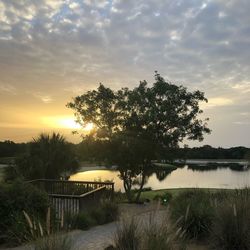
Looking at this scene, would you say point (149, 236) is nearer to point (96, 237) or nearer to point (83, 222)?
point (96, 237)

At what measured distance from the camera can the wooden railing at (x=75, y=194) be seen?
40.3ft

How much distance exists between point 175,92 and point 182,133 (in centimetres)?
196

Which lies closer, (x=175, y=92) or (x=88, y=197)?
(x=88, y=197)

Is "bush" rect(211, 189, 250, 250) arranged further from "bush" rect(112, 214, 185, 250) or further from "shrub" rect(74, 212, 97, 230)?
"shrub" rect(74, 212, 97, 230)

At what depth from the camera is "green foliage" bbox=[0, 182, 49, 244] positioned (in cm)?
880

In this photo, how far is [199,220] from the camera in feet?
28.6

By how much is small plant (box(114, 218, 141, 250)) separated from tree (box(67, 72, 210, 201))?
1190cm

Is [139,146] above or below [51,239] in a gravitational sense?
above

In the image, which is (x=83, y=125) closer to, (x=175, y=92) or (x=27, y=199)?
(x=175, y=92)

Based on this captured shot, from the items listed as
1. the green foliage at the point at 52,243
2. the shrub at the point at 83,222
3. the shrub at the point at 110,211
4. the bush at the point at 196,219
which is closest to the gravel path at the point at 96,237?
the shrub at the point at 83,222

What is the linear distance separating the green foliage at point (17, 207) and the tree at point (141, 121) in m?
8.75

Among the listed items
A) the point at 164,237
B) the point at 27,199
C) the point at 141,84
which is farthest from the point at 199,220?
the point at 141,84

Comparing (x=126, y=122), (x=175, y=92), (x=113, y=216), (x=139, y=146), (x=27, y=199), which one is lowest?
(x=113, y=216)

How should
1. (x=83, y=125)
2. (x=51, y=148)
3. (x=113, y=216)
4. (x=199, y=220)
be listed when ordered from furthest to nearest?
(x=51, y=148) < (x=83, y=125) < (x=113, y=216) < (x=199, y=220)
